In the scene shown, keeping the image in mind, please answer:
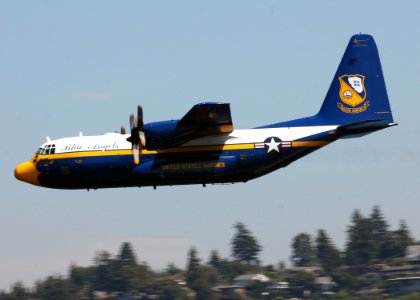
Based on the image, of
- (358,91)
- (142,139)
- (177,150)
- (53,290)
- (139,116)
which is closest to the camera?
(142,139)

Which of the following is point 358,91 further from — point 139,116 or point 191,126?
point 139,116

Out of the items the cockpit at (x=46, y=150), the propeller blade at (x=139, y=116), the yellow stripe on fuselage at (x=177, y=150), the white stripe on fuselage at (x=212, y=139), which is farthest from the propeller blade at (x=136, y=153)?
the cockpit at (x=46, y=150)

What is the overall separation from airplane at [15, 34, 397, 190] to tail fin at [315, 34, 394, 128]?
5cm

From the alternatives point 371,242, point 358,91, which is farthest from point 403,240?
point 358,91

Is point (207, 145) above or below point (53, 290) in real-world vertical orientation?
above

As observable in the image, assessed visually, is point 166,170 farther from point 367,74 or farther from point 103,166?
point 367,74

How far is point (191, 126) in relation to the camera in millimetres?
43500

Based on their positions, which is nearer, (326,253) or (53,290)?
(53,290)

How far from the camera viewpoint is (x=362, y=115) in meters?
46.8

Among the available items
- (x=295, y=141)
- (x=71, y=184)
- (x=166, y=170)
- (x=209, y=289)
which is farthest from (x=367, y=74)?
(x=209, y=289)

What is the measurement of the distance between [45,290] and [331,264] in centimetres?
4386

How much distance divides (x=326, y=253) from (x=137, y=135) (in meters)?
107

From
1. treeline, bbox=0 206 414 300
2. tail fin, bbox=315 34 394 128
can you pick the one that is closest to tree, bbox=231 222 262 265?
treeline, bbox=0 206 414 300

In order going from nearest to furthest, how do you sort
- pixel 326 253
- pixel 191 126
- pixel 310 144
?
pixel 191 126, pixel 310 144, pixel 326 253
